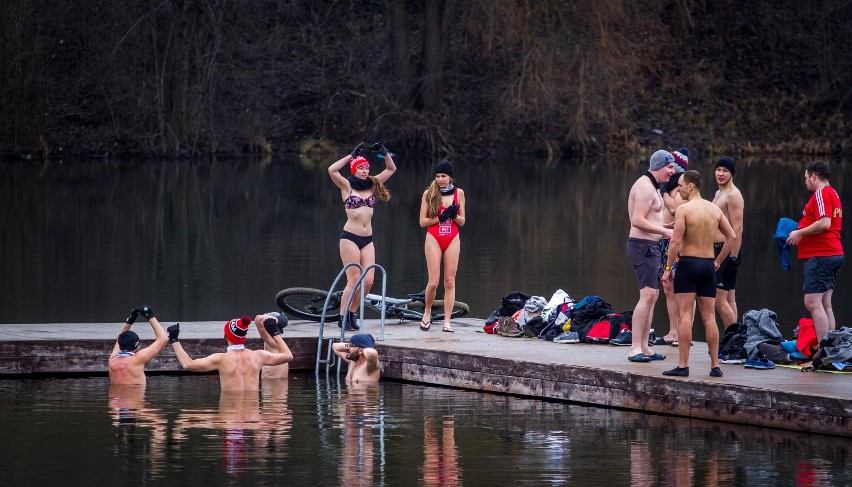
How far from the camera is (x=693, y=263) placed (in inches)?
532

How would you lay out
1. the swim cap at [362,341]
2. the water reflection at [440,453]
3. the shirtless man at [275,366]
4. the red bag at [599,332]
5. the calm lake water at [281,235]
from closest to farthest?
the water reflection at [440,453], the swim cap at [362,341], the shirtless man at [275,366], the red bag at [599,332], the calm lake water at [281,235]

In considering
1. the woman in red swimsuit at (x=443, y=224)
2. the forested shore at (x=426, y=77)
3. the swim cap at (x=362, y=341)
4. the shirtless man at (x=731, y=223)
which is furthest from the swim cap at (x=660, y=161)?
the forested shore at (x=426, y=77)

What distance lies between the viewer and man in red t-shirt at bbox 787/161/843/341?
46.5ft

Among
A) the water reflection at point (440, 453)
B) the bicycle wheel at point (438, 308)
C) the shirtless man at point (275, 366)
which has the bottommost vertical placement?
the water reflection at point (440, 453)

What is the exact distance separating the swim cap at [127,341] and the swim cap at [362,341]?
6.45 feet

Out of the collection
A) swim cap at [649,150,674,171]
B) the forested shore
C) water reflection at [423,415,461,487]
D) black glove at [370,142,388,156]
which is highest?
the forested shore

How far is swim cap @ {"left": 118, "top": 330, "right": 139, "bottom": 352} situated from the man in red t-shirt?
19.3ft

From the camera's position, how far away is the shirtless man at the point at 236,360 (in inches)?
587

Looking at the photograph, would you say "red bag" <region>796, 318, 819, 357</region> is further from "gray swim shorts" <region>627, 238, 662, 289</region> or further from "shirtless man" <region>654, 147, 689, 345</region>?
"shirtless man" <region>654, 147, 689, 345</region>

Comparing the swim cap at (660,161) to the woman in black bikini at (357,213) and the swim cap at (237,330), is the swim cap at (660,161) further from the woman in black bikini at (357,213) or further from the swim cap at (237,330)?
the swim cap at (237,330)

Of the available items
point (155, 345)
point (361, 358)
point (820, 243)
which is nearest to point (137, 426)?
point (155, 345)

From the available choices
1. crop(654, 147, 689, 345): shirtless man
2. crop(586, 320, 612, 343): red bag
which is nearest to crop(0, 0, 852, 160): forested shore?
crop(654, 147, 689, 345): shirtless man

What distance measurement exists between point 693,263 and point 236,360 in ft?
13.9

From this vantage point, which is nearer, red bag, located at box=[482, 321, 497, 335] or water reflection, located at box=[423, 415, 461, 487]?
water reflection, located at box=[423, 415, 461, 487]
